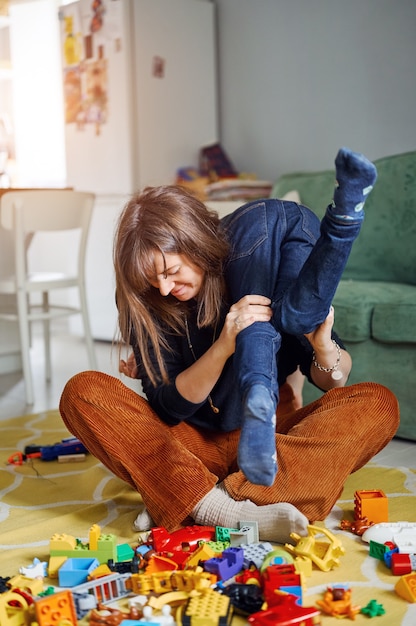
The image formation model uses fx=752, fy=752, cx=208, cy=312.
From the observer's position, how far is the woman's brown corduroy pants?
1.52m

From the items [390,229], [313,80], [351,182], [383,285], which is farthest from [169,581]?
[313,80]

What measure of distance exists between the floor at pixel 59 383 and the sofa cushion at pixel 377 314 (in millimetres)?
328

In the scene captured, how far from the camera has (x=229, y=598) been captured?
1197mm

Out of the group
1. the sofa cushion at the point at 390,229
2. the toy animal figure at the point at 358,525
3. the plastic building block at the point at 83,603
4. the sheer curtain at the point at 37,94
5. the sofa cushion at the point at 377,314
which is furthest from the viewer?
the sheer curtain at the point at 37,94

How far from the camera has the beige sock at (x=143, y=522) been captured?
156 centimetres

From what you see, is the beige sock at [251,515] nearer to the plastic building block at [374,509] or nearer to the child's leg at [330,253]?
the plastic building block at [374,509]

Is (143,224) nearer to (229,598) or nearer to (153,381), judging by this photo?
(153,381)

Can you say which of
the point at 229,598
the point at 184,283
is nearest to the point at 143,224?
the point at 184,283

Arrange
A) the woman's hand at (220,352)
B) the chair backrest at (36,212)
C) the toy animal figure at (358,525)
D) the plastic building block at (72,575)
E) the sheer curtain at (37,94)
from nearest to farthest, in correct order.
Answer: the plastic building block at (72,575)
the woman's hand at (220,352)
the toy animal figure at (358,525)
the chair backrest at (36,212)
the sheer curtain at (37,94)

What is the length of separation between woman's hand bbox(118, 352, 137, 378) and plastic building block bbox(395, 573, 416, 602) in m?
0.72

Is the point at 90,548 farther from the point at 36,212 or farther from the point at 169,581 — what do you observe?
the point at 36,212

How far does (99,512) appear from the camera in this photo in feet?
5.61

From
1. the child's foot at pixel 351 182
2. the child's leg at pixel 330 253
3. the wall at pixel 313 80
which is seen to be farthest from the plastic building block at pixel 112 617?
the wall at pixel 313 80

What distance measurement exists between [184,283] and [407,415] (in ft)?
3.44
